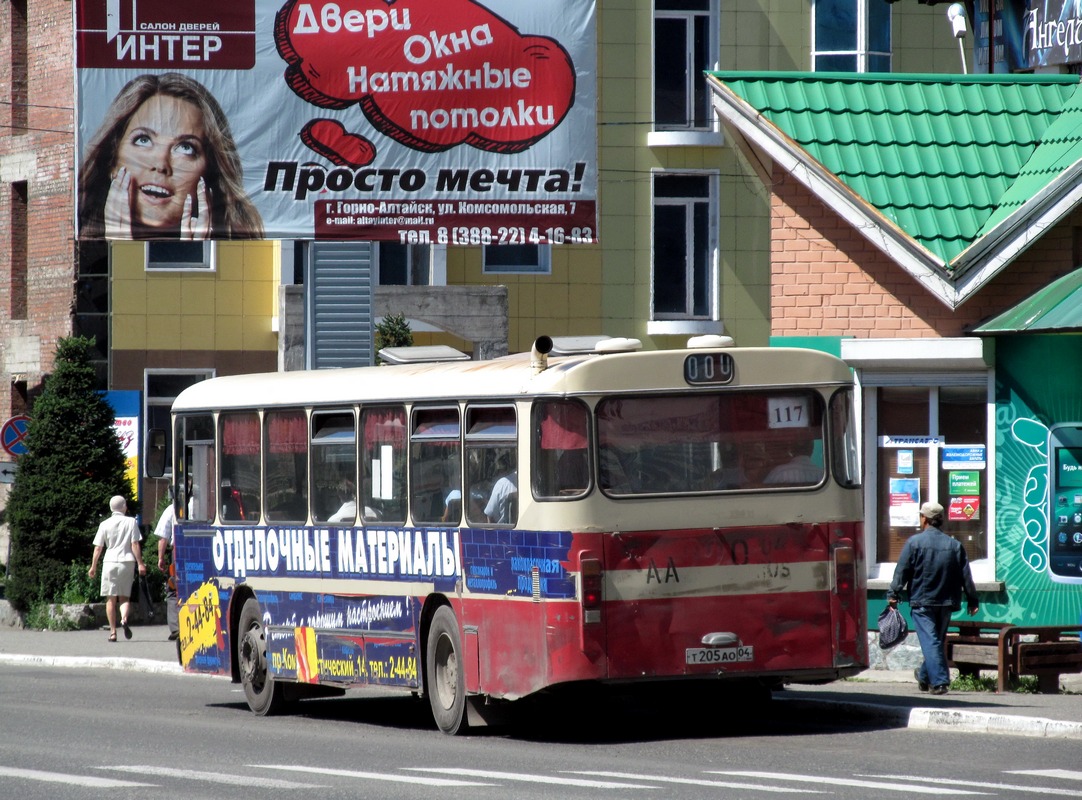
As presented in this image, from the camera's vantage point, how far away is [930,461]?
19.7m

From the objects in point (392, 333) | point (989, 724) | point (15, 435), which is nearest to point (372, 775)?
point (989, 724)

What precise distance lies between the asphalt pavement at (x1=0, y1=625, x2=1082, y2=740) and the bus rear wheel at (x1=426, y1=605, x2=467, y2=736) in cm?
283

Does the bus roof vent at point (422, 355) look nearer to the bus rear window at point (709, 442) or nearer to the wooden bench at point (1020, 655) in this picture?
the bus rear window at point (709, 442)

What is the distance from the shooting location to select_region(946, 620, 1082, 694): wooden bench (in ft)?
54.4

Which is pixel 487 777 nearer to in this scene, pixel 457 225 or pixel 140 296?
pixel 457 225

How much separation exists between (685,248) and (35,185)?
11519 mm

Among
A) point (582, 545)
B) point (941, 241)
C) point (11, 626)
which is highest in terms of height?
point (941, 241)

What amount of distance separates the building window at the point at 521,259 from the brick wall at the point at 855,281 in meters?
14.8

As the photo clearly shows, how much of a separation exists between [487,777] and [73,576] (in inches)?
685

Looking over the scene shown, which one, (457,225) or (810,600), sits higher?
(457,225)

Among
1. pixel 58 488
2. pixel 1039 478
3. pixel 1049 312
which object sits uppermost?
pixel 1049 312

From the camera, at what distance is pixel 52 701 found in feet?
58.7

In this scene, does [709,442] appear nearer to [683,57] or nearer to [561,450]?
[561,450]

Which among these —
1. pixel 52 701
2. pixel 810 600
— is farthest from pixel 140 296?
pixel 810 600
